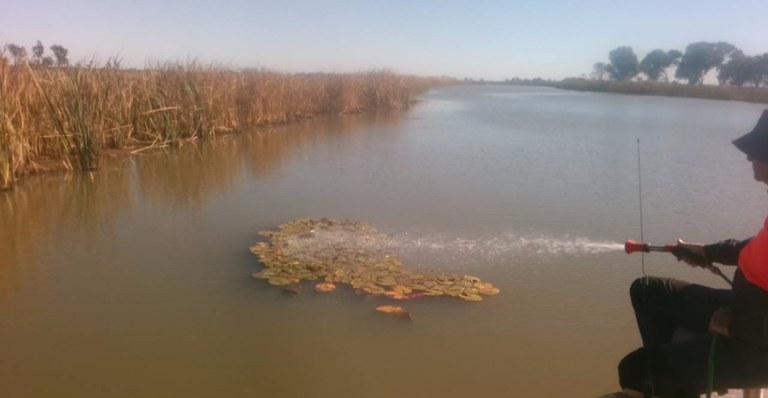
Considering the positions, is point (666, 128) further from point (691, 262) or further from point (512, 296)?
point (691, 262)

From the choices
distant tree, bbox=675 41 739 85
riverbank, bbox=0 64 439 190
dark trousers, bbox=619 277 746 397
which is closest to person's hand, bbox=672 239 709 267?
dark trousers, bbox=619 277 746 397

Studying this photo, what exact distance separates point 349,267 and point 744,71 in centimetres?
4825

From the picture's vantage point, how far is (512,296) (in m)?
4.41

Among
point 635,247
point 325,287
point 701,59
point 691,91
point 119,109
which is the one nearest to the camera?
point 635,247

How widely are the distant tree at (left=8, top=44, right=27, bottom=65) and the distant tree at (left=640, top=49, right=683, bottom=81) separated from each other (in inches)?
2326

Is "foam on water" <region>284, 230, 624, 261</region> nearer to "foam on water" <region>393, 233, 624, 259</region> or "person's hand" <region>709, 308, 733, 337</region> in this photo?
"foam on water" <region>393, 233, 624, 259</region>

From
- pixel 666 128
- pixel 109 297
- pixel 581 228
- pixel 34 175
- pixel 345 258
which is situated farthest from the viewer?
pixel 666 128

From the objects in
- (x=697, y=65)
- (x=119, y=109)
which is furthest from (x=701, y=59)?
(x=119, y=109)

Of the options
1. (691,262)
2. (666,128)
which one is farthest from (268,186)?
(666,128)

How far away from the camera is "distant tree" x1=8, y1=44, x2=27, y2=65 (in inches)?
314

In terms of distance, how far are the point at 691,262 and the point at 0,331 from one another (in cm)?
408

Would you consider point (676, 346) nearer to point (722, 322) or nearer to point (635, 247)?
point (722, 322)

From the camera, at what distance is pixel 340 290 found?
14.6ft

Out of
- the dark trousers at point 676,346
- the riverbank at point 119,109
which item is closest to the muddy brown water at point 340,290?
the riverbank at point 119,109
